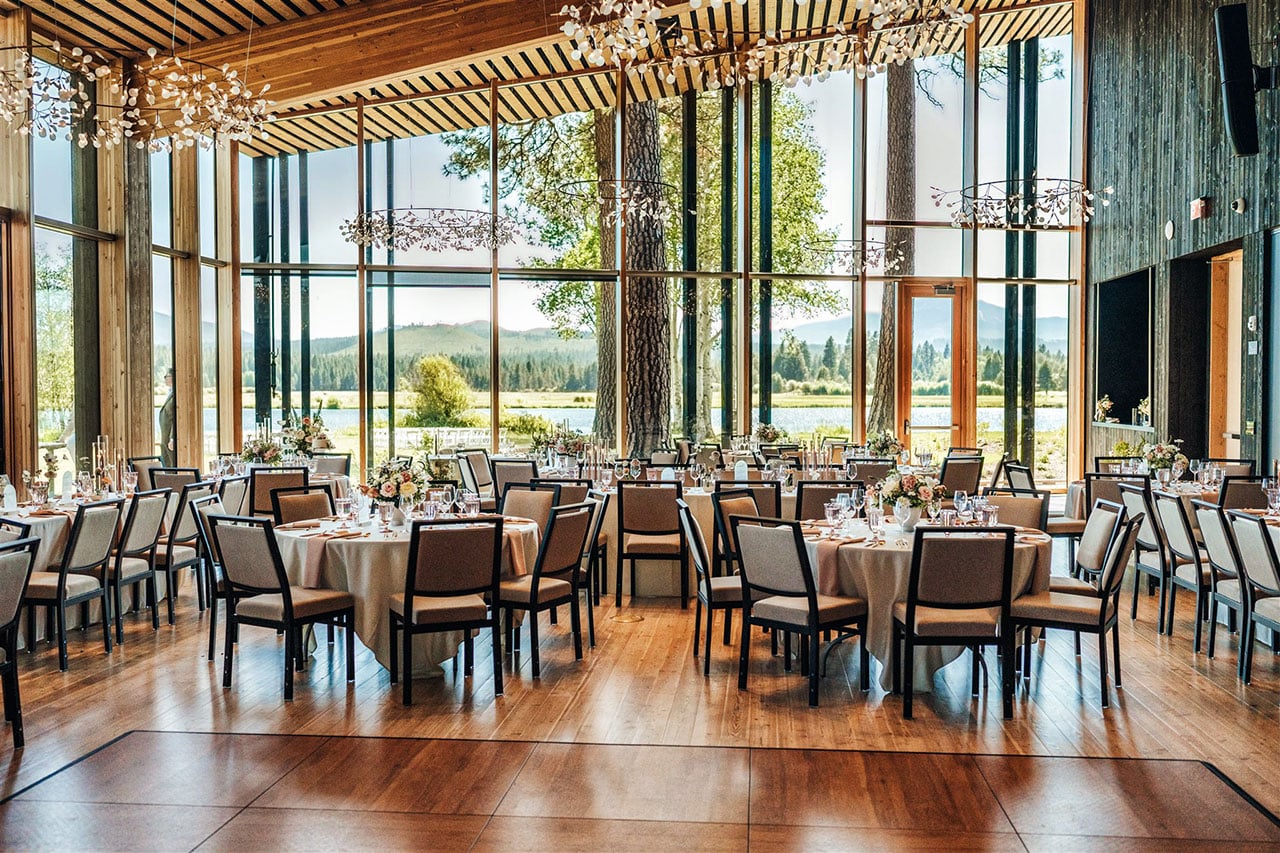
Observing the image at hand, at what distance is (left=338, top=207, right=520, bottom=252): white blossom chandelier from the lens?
11.8 meters

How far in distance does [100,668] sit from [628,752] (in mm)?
3386

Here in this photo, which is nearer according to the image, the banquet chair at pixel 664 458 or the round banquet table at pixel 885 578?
the round banquet table at pixel 885 578

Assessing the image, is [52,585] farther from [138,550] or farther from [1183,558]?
[1183,558]

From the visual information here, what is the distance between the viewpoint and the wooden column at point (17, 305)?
29.8ft

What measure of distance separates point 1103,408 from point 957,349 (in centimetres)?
197

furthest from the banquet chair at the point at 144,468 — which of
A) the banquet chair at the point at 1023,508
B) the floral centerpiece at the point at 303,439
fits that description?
the banquet chair at the point at 1023,508

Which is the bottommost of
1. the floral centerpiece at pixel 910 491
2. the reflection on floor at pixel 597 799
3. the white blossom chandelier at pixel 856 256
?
the reflection on floor at pixel 597 799

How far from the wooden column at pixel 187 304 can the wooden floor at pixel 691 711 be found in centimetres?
625

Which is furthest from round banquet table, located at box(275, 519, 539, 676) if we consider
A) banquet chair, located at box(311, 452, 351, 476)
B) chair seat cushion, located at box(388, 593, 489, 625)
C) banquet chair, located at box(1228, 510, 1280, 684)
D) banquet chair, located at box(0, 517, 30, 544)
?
banquet chair, located at box(311, 452, 351, 476)

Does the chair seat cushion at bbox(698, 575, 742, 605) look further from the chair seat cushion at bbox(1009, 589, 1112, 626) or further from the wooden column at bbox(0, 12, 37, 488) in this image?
the wooden column at bbox(0, 12, 37, 488)

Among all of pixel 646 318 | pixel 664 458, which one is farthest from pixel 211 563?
pixel 646 318

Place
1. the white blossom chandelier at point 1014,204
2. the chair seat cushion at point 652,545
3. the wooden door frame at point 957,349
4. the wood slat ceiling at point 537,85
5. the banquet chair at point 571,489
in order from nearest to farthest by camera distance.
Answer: the banquet chair at point 571,489 → the chair seat cushion at point 652,545 → the white blossom chandelier at point 1014,204 → the wood slat ceiling at point 537,85 → the wooden door frame at point 957,349

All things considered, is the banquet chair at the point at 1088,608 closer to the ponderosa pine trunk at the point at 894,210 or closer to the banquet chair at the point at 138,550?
the banquet chair at the point at 138,550

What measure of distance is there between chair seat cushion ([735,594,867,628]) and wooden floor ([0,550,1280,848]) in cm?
43
